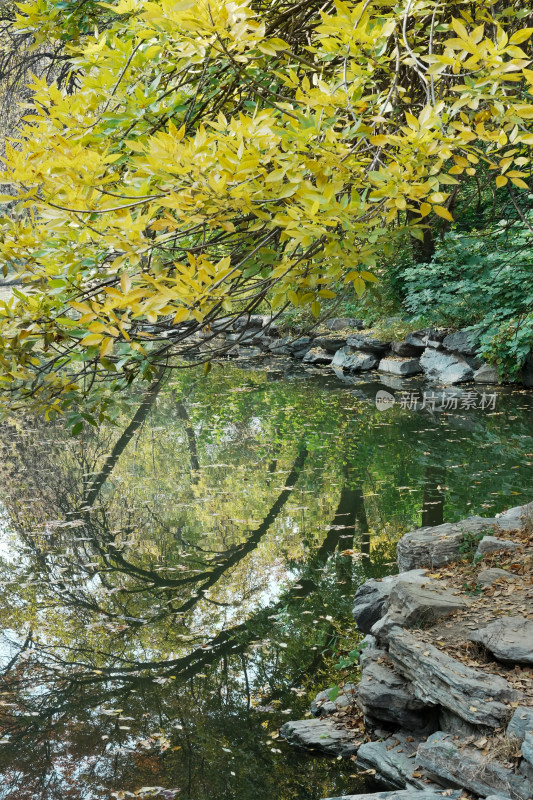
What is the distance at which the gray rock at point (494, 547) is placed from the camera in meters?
4.46

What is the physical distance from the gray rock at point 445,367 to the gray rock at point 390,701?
383 inches

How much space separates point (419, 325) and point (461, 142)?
1289cm

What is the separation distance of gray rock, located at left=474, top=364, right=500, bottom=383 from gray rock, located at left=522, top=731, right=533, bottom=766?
10279 mm

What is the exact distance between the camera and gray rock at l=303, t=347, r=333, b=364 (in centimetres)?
1694

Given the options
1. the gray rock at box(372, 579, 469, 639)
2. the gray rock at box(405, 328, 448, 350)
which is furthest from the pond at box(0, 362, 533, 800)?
the gray rock at box(405, 328, 448, 350)

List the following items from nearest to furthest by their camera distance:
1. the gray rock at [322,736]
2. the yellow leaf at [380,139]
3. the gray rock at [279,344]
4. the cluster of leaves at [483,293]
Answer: the yellow leaf at [380,139] < the gray rock at [322,736] < the cluster of leaves at [483,293] < the gray rock at [279,344]

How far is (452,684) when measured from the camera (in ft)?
10.8

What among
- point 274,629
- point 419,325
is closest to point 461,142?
point 274,629

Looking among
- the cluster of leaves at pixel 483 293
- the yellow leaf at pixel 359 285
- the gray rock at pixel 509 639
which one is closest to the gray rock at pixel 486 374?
the cluster of leaves at pixel 483 293

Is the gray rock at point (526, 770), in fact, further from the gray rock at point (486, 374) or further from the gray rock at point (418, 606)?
the gray rock at point (486, 374)

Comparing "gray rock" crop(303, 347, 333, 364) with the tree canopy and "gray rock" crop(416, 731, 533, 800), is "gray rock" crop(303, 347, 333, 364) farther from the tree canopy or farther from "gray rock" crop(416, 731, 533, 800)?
the tree canopy

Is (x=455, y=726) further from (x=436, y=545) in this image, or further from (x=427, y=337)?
(x=427, y=337)

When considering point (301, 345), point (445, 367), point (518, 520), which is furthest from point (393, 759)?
point (301, 345)

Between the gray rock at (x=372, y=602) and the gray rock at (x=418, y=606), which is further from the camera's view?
the gray rock at (x=372, y=602)
